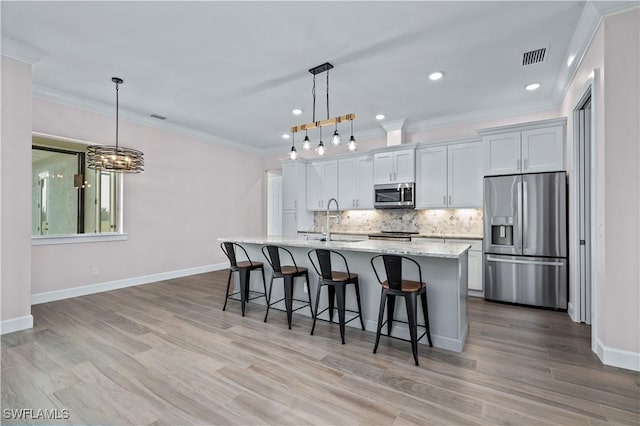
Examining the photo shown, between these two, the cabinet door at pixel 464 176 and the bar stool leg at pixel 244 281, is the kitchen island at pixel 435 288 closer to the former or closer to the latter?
the bar stool leg at pixel 244 281

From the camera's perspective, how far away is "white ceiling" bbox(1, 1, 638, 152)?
8.84 feet

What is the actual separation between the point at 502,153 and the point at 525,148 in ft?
0.93

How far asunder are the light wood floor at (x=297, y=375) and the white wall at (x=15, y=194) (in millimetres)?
352

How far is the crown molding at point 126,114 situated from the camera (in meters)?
4.35

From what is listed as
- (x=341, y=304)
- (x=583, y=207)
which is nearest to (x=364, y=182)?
(x=583, y=207)

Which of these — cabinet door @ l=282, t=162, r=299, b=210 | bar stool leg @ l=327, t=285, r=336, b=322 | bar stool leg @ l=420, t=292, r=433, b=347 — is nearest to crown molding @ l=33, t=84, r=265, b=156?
cabinet door @ l=282, t=162, r=299, b=210

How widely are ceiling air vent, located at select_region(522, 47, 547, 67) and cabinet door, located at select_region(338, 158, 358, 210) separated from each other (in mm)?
3309

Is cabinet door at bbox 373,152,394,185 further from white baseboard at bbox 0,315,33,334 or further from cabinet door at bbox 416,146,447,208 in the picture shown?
white baseboard at bbox 0,315,33,334

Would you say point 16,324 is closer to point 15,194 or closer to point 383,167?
point 15,194

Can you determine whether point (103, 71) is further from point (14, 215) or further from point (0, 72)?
point (14, 215)

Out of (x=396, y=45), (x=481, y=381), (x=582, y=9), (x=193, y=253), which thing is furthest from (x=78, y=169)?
(x=582, y=9)

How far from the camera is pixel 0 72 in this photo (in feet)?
10.6

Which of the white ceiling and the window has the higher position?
the white ceiling

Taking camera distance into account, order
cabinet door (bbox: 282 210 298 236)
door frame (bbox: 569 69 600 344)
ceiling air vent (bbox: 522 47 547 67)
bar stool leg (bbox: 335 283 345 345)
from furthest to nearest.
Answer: cabinet door (bbox: 282 210 298 236), ceiling air vent (bbox: 522 47 547 67), bar stool leg (bbox: 335 283 345 345), door frame (bbox: 569 69 600 344)
